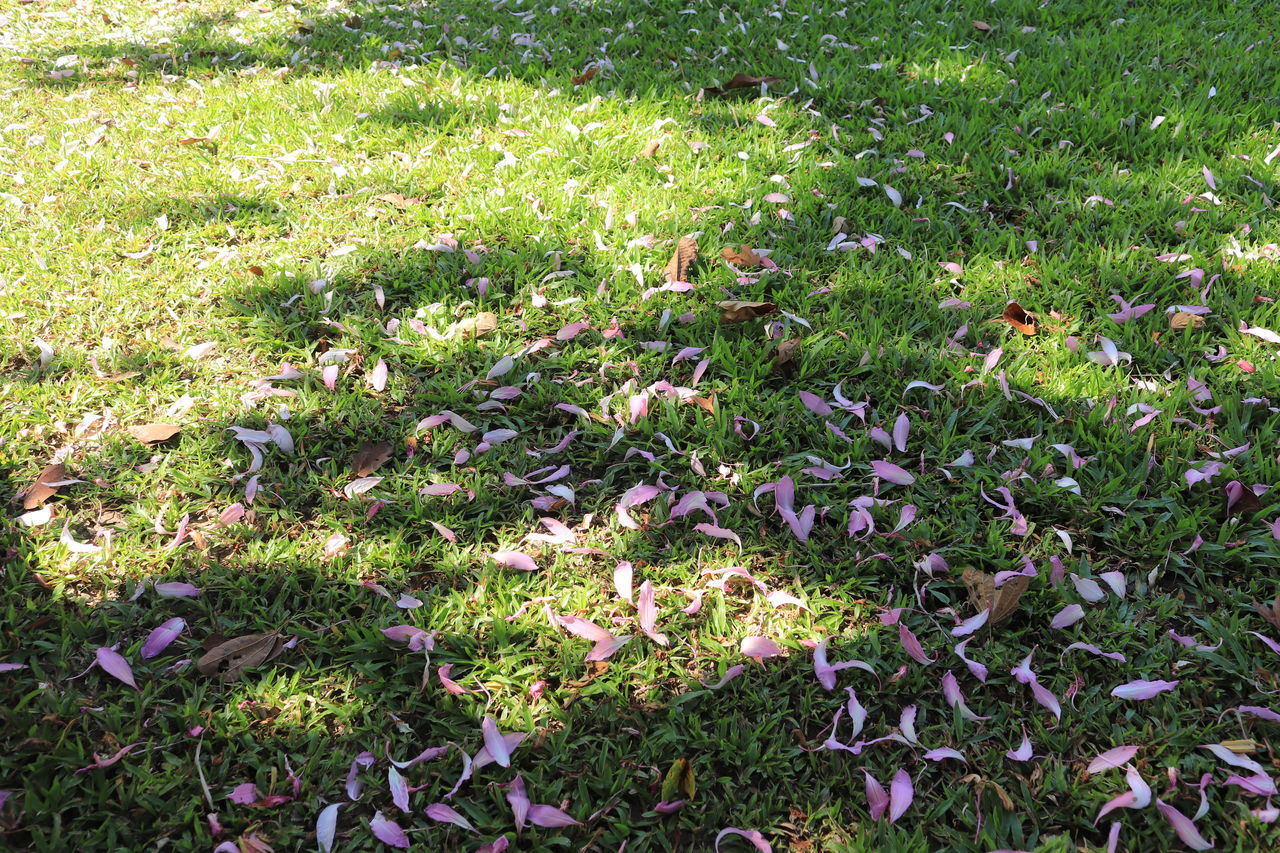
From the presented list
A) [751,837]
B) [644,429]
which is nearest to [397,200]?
[644,429]

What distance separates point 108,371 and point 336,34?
140 inches

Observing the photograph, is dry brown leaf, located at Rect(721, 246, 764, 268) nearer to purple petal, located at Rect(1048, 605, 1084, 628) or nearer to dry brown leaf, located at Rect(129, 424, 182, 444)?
purple petal, located at Rect(1048, 605, 1084, 628)

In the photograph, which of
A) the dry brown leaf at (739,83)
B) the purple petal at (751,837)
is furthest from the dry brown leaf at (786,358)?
the dry brown leaf at (739,83)

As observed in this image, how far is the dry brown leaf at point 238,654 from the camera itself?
188 centimetres

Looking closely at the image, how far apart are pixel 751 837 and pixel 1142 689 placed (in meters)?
0.87

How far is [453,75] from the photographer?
4.66m

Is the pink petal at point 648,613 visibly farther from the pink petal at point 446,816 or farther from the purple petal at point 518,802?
the pink petal at point 446,816

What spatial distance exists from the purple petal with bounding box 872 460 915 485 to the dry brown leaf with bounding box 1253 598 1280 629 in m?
0.79

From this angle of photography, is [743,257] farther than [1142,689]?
Yes

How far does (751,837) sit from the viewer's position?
159cm

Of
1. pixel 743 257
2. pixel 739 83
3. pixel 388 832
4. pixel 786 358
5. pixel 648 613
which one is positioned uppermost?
pixel 739 83

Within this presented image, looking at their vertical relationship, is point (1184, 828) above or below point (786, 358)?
below

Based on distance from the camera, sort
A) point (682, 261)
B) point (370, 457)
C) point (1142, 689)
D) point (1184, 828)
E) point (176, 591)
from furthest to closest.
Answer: point (682, 261), point (370, 457), point (176, 591), point (1142, 689), point (1184, 828)

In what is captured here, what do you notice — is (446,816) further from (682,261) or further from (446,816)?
(682,261)
